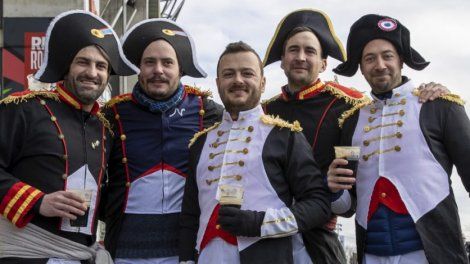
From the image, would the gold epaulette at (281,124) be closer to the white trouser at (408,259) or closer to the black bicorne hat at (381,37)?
the black bicorne hat at (381,37)

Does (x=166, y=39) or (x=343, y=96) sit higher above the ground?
(x=166, y=39)

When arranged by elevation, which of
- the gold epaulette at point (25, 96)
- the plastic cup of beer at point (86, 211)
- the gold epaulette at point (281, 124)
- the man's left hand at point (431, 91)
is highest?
the gold epaulette at point (25, 96)

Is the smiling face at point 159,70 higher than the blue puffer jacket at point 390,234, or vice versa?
the smiling face at point 159,70

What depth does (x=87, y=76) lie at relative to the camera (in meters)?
4.68

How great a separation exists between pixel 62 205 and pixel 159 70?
1337 millimetres

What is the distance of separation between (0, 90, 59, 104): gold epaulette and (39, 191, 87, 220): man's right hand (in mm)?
745

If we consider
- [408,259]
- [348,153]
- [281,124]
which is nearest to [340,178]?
[348,153]

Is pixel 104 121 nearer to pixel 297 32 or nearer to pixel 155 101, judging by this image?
pixel 155 101

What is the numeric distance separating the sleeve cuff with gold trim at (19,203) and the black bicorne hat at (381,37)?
2.35 metres

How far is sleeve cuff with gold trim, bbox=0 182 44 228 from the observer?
4195mm

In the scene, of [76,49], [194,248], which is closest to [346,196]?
[194,248]

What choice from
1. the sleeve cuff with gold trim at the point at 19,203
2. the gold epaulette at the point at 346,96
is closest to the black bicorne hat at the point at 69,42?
the sleeve cuff with gold trim at the point at 19,203

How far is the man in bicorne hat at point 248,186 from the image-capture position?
Answer: 405cm

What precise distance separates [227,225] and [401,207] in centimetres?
111
